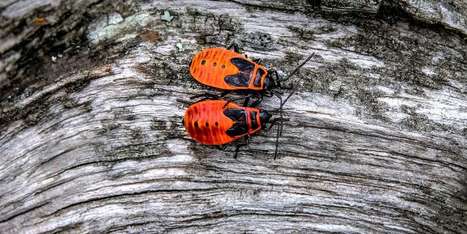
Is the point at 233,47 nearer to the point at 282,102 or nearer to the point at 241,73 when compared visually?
the point at 241,73

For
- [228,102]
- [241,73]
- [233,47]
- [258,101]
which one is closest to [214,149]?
[228,102]

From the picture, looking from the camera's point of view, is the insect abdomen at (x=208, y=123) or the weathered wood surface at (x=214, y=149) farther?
the weathered wood surface at (x=214, y=149)

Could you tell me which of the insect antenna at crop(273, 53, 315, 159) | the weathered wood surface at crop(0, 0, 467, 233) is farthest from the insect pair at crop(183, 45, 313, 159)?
the weathered wood surface at crop(0, 0, 467, 233)

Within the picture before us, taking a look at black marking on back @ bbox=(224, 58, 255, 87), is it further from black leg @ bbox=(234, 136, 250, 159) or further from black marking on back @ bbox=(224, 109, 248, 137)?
black leg @ bbox=(234, 136, 250, 159)

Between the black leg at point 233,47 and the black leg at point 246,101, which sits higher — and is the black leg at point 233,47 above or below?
above

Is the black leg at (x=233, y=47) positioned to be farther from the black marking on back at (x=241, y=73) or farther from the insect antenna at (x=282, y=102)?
the insect antenna at (x=282, y=102)

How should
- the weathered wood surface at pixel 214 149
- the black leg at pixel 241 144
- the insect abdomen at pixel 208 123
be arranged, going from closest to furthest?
the insect abdomen at pixel 208 123 → the weathered wood surface at pixel 214 149 → the black leg at pixel 241 144

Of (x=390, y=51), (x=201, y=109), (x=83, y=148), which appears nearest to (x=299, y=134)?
(x=201, y=109)

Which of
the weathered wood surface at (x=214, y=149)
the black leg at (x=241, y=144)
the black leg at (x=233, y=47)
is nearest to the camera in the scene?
the weathered wood surface at (x=214, y=149)

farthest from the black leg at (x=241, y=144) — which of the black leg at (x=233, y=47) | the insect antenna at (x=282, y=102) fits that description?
the black leg at (x=233, y=47)
